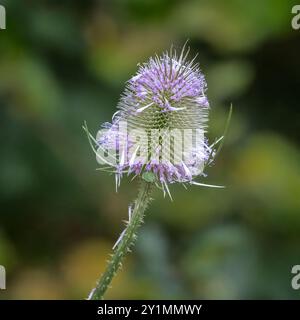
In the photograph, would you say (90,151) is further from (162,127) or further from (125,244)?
(125,244)

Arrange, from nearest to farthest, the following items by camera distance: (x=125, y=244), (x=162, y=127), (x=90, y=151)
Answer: (x=125, y=244) → (x=162, y=127) → (x=90, y=151)

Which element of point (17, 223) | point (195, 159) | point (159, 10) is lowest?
point (17, 223)

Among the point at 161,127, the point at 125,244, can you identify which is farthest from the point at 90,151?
the point at 125,244

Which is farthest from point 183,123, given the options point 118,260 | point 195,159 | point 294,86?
point 294,86

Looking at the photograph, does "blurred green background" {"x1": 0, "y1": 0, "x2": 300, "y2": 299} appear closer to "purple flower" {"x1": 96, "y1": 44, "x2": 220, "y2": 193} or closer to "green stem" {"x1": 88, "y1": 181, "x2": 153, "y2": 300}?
"purple flower" {"x1": 96, "y1": 44, "x2": 220, "y2": 193}

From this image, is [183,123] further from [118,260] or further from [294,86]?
[294,86]

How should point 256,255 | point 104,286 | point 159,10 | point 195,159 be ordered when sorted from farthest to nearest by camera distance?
point 159,10 → point 256,255 → point 195,159 → point 104,286

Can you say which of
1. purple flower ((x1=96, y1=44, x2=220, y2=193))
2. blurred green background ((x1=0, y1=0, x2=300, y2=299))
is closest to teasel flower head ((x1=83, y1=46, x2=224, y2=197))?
purple flower ((x1=96, y1=44, x2=220, y2=193))

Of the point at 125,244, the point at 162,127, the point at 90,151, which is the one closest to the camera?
the point at 125,244
